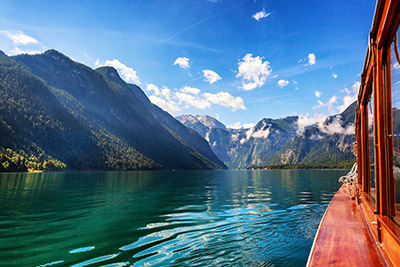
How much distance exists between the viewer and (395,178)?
13.1 ft

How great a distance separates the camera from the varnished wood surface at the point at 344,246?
11.2 feet

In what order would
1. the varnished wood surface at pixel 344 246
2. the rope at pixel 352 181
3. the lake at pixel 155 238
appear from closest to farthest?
the varnished wood surface at pixel 344 246, the lake at pixel 155 238, the rope at pixel 352 181

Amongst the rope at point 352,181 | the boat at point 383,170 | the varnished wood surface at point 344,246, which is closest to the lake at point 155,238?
the varnished wood surface at point 344,246

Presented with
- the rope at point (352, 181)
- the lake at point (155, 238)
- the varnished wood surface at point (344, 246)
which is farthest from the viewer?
the rope at point (352, 181)

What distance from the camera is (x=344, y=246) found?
13.6 feet

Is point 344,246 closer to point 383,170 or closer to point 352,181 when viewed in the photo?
point 383,170

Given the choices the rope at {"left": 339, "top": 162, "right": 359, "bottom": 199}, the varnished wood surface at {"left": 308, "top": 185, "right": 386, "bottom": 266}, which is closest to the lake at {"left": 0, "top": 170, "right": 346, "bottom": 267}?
the varnished wood surface at {"left": 308, "top": 185, "right": 386, "bottom": 266}

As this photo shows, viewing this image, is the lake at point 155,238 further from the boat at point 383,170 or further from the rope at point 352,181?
the boat at point 383,170

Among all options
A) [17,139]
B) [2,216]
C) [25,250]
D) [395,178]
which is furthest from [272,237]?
[17,139]

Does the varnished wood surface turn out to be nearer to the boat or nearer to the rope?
the boat

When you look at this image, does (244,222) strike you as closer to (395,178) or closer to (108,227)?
(108,227)

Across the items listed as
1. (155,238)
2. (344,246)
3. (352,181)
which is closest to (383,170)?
(344,246)

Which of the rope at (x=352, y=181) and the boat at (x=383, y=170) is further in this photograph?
the rope at (x=352, y=181)

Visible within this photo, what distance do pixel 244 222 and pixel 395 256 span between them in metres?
8.45
